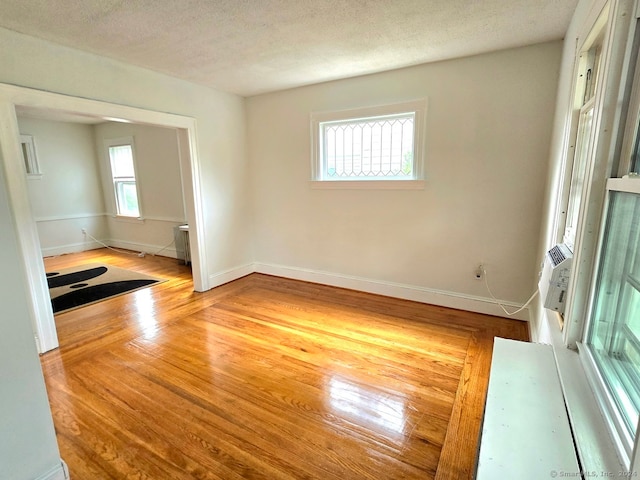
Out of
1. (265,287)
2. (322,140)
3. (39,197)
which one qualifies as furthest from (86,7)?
(39,197)

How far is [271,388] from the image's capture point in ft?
6.95

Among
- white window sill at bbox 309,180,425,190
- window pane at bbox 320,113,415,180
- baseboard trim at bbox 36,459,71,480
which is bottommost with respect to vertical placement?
baseboard trim at bbox 36,459,71,480

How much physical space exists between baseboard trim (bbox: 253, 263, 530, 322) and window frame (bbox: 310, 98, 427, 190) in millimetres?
1106

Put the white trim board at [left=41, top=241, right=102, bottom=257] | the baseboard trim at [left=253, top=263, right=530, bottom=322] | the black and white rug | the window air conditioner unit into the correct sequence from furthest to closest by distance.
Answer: the white trim board at [left=41, top=241, right=102, bottom=257] < the black and white rug < the baseboard trim at [left=253, top=263, right=530, bottom=322] < the window air conditioner unit

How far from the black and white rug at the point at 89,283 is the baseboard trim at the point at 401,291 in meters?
1.74

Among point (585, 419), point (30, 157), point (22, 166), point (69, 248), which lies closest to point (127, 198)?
point (69, 248)

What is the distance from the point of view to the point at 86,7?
199 cm

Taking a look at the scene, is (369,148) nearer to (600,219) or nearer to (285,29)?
(285,29)

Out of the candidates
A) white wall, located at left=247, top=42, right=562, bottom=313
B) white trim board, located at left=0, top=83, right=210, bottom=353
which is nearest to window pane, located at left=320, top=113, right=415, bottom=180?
white wall, located at left=247, top=42, right=562, bottom=313

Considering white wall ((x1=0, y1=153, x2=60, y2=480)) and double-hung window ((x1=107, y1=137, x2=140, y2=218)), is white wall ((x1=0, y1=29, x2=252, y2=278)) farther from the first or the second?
double-hung window ((x1=107, y1=137, x2=140, y2=218))

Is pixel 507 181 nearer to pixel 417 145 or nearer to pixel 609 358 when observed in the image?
pixel 417 145

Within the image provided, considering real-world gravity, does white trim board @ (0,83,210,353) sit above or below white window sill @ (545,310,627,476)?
above

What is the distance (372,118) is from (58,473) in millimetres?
3555

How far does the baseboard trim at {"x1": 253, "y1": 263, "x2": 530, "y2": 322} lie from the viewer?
10.3 feet
